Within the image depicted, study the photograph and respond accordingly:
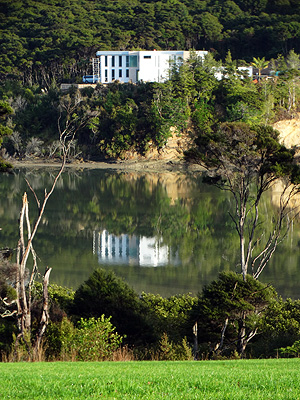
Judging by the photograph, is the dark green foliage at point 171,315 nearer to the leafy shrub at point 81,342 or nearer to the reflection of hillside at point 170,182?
the leafy shrub at point 81,342

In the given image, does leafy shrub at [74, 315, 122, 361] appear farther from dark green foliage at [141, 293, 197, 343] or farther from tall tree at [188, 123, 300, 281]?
tall tree at [188, 123, 300, 281]

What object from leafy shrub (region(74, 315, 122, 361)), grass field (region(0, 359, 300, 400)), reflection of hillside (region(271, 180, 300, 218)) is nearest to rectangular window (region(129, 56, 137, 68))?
reflection of hillside (region(271, 180, 300, 218))

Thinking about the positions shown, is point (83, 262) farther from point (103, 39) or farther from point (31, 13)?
point (31, 13)

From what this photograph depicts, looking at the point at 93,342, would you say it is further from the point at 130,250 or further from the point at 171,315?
the point at 130,250

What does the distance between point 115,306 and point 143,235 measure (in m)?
15.7

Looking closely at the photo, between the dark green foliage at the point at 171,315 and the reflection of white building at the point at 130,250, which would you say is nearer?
the dark green foliage at the point at 171,315

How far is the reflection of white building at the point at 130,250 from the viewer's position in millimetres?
25523

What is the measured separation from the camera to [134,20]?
95500mm

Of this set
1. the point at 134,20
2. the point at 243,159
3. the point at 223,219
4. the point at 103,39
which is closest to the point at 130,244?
the point at 223,219

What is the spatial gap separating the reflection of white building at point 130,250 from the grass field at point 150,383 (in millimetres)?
15764

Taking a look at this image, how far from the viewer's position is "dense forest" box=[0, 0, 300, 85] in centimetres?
8725

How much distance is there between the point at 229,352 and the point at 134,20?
8571 centimetres

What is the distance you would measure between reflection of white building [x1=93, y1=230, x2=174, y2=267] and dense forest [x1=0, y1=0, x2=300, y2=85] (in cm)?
5697

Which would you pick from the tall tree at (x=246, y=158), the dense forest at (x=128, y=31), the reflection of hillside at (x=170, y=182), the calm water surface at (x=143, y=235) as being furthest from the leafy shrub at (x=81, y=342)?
the dense forest at (x=128, y=31)
